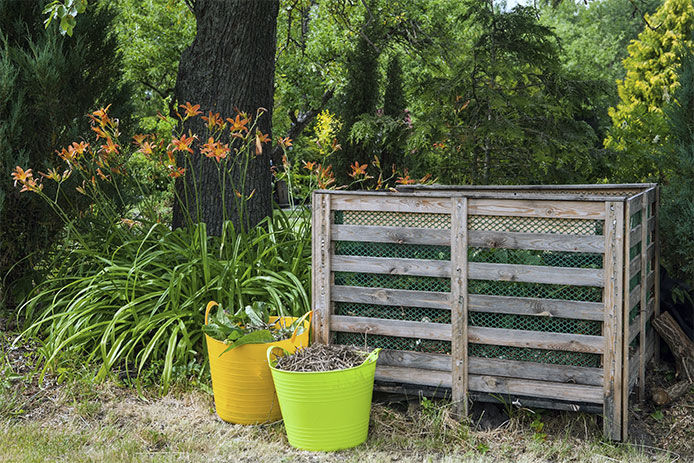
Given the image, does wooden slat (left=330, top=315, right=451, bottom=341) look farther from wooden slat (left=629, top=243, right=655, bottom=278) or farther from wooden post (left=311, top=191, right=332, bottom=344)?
wooden slat (left=629, top=243, right=655, bottom=278)

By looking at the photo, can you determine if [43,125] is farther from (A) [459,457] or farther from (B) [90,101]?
(A) [459,457]

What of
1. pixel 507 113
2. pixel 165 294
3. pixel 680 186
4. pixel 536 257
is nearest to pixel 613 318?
pixel 536 257

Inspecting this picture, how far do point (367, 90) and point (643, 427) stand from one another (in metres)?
7.13

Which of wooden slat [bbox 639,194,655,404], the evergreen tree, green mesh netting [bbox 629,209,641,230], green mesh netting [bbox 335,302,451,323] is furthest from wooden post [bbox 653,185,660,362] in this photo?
the evergreen tree

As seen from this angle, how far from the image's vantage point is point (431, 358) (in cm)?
338

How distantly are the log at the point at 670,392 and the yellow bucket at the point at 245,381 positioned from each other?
1796 mm

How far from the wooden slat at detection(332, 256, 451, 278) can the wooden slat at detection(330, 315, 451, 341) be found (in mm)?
237

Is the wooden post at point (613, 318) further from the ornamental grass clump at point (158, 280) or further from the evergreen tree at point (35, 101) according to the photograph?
the evergreen tree at point (35, 101)

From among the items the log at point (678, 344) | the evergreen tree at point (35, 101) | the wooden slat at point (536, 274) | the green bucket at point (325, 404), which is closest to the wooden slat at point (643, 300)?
the log at point (678, 344)

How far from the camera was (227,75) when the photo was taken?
4734 mm

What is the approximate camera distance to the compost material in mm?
3158

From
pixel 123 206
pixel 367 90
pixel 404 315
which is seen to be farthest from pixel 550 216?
pixel 367 90

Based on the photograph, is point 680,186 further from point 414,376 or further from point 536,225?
point 414,376

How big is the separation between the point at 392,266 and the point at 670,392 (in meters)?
1.59
